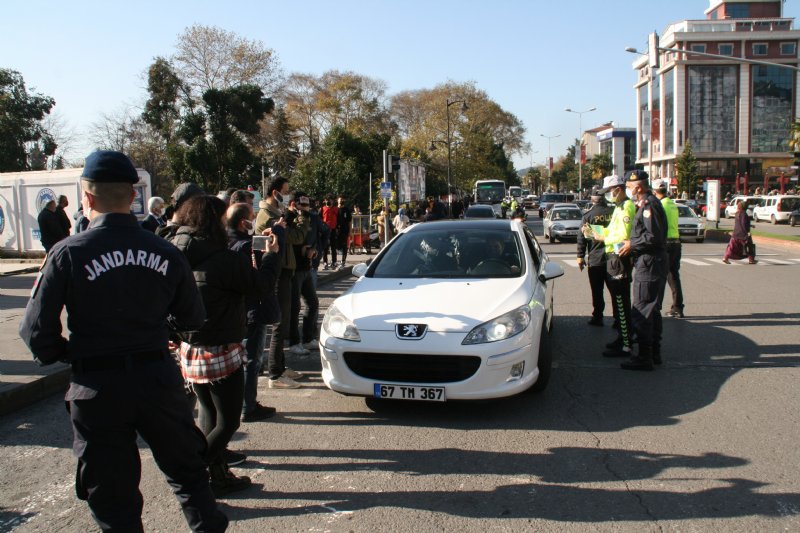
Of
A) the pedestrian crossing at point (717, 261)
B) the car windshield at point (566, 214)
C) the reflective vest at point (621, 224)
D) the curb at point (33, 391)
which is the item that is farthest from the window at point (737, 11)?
the curb at point (33, 391)

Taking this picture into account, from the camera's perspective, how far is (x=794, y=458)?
4.20 meters

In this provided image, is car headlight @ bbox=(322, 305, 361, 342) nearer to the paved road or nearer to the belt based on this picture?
the paved road

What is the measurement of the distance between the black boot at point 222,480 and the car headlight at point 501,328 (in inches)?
75.6

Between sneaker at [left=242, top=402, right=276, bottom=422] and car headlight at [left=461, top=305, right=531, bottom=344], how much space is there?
5.55 feet

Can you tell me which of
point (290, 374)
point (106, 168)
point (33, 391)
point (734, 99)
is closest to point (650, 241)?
point (290, 374)

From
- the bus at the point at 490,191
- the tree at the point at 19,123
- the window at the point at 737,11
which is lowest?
the bus at the point at 490,191

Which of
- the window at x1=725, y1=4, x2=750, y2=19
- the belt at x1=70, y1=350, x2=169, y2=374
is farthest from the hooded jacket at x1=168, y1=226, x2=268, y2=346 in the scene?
the window at x1=725, y1=4, x2=750, y2=19

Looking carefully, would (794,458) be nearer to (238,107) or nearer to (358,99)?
(238,107)

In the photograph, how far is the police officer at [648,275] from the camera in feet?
20.9

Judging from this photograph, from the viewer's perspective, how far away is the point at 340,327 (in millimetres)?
5285

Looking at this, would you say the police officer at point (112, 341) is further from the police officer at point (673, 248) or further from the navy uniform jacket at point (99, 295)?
the police officer at point (673, 248)

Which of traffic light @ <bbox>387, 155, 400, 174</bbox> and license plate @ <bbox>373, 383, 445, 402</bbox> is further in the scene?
traffic light @ <bbox>387, 155, 400, 174</bbox>

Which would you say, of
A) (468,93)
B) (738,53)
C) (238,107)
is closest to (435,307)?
(238,107)

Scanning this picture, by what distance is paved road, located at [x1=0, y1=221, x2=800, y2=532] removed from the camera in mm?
3510
